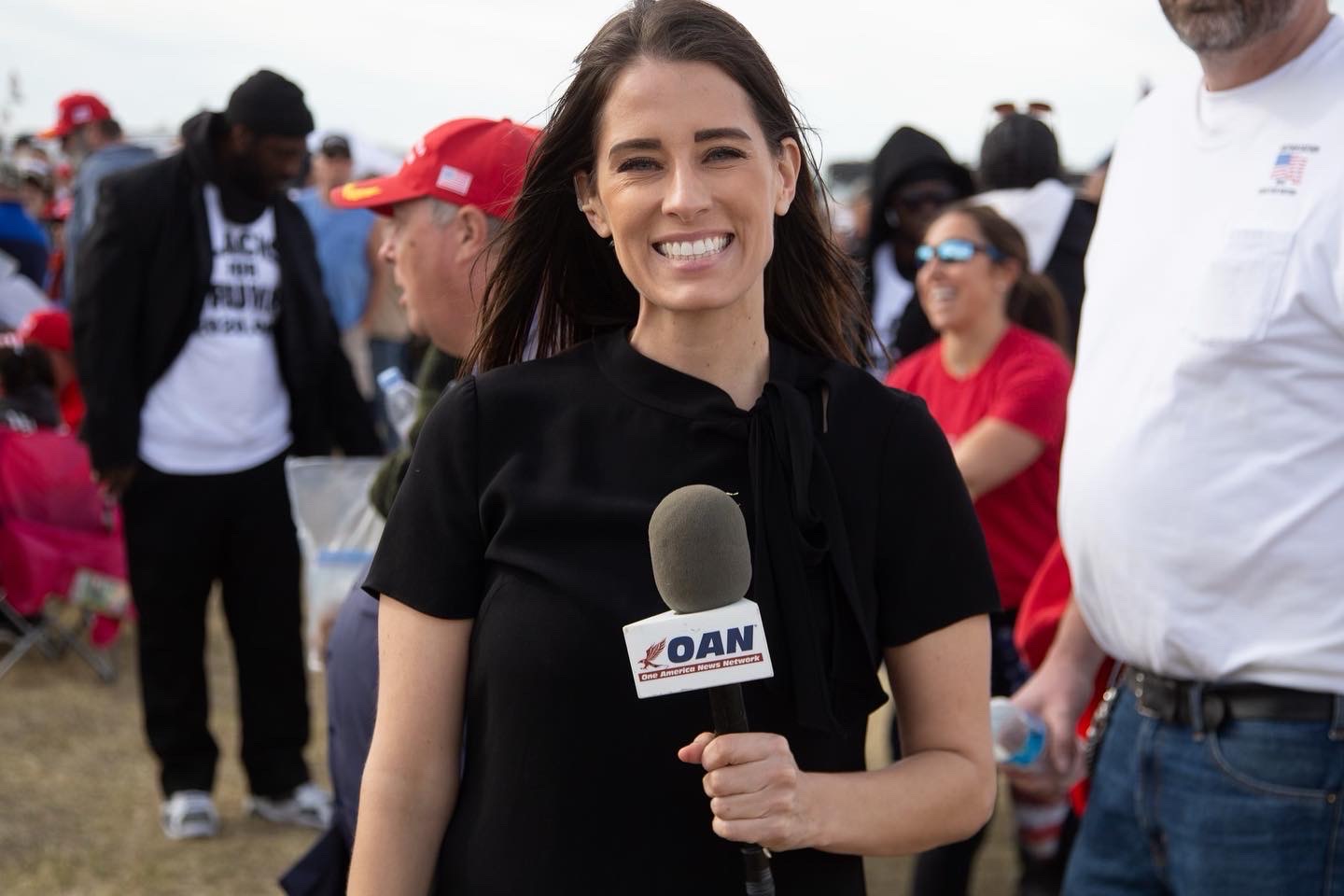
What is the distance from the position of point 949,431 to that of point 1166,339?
7.09 feet

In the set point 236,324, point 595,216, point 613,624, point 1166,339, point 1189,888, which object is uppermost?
point 595,216

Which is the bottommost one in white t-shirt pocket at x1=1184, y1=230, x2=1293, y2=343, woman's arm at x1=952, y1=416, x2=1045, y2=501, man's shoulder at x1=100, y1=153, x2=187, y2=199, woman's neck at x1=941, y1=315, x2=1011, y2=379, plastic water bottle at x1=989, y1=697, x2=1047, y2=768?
plastic water bottle at x1=989, y1=697, x2=1047, y2=768

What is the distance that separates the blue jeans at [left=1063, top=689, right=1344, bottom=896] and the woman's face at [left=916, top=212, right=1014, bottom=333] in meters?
2.08

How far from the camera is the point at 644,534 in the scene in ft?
5.98

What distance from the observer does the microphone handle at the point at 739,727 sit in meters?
1.61

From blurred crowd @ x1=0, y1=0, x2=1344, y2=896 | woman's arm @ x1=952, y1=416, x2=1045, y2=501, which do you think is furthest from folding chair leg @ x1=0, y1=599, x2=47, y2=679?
woman's arm @ x1=952, y1=416, x2=1045, y2=501

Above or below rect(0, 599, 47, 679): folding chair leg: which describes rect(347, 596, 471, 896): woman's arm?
above

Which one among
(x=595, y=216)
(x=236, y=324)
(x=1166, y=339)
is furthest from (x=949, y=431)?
(x=595, y=216)

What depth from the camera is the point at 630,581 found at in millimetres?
1833

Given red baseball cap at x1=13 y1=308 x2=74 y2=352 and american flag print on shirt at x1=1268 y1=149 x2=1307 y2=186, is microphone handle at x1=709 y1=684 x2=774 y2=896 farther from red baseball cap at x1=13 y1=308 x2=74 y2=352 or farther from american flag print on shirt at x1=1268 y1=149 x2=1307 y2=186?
red baseball cap at x1=13 y1=308 x2=74 y2=352

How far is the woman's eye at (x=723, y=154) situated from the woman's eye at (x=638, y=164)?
0.07 meters

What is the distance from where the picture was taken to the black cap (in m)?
10.7

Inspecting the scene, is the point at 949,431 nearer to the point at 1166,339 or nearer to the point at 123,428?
the point at 1166,339

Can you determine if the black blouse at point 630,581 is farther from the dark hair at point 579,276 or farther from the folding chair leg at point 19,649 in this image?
the folding chair leg at point 19,649
